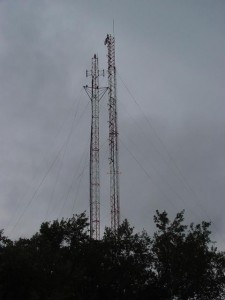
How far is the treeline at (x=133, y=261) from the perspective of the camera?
167 feet

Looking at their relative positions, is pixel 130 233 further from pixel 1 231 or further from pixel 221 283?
pixel 1 231

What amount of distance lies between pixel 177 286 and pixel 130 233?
23.0ft

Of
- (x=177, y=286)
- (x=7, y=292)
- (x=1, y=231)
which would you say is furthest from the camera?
(x=177, y=286)

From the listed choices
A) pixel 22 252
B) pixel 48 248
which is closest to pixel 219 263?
pixel 48 248

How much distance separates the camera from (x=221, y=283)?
175ft

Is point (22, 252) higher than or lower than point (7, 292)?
higher

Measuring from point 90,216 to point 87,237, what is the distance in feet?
9.43

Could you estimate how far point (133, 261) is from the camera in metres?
52.8

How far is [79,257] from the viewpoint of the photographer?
170ft

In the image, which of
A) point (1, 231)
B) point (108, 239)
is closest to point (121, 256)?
point (108, 239)

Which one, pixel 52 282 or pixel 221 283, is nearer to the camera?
pixel 52 282

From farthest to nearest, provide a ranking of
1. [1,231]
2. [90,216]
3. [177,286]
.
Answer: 1. [90,216]
2. [177,286]
3. [1,231]

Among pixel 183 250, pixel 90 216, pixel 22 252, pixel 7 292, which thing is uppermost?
pixel 90 216

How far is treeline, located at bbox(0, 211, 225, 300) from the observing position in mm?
50812
